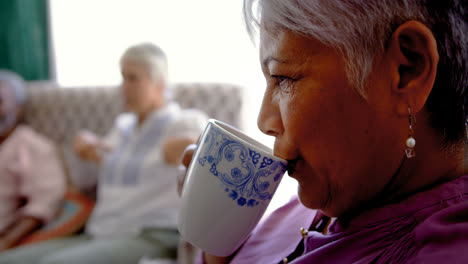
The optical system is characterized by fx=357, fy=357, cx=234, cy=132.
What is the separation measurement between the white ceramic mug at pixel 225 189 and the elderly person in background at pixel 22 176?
185 centimetres

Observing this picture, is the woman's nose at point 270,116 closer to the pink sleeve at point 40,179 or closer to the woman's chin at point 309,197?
the woman's chin at point 309,197

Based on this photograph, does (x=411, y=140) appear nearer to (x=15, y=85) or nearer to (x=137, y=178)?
(x=137, y=178)

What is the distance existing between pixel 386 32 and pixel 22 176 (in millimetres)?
2315

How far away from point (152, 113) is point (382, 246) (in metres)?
1.67

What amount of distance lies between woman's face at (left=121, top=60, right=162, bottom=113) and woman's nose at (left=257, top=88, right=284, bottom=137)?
153cm

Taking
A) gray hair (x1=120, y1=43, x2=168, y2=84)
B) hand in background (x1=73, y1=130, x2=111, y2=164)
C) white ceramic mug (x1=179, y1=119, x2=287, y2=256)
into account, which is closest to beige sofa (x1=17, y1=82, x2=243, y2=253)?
gray hair (x1=120, y1=43, x2=168, y2=84)

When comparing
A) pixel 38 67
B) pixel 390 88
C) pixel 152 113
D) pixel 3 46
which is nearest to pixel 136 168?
pixel 152 113

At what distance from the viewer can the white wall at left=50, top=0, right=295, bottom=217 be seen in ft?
7.81

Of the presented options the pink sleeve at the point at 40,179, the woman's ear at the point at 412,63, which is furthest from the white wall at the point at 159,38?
the woman's ear at the point at 412,63

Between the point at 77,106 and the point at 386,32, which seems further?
the point at 77,106

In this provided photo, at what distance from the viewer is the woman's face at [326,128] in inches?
18.1

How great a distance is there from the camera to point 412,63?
44 centimetres

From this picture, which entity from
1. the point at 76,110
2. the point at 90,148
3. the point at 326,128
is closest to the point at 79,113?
Answer: the point at 76,110

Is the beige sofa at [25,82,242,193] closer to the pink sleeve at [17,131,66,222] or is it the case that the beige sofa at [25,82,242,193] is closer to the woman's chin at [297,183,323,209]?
the pink sleeve at [17,131,66,222]
